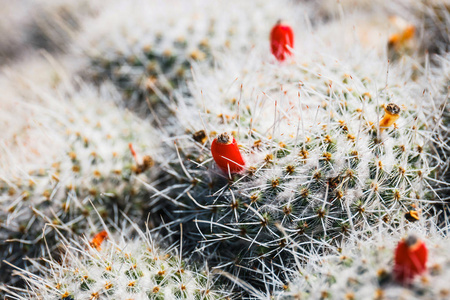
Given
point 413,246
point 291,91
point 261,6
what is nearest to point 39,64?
point 261,6

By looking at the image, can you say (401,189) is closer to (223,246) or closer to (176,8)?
(223,246)

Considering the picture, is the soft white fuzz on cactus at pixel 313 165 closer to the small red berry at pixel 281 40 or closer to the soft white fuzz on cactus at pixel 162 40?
the small red berry at pixel 281 40

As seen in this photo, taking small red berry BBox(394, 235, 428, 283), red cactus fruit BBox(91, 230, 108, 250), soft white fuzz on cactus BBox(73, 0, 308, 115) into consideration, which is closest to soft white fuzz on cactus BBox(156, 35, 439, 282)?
small red berry BBox(394, 235, 428, 283)

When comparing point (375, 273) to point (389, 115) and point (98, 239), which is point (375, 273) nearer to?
point (389, 115)

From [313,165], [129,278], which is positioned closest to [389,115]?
[313,165]

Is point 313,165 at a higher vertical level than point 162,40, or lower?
lower

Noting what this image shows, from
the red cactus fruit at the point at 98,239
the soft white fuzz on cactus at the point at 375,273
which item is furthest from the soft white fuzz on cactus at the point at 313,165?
the red cactus fruit at the point at 98,239
